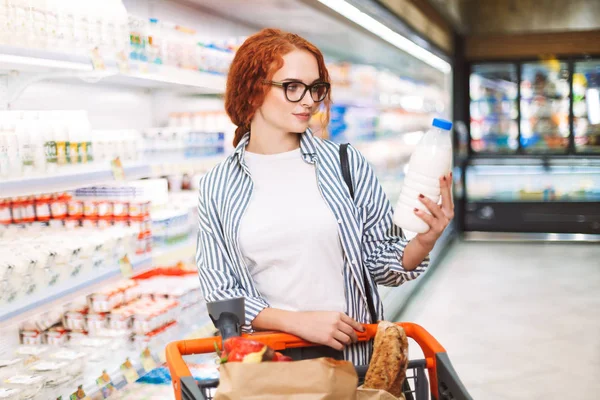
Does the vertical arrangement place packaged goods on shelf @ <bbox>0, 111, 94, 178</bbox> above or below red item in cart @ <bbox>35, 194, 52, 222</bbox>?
above

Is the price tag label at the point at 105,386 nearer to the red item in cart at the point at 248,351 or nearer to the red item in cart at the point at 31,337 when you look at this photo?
the red item in cart at the point at 31,337

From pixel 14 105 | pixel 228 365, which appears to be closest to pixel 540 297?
pixel 14 105

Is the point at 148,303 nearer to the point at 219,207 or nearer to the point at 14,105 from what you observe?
the point at 14,105

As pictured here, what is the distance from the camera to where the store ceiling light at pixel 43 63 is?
2.35 m

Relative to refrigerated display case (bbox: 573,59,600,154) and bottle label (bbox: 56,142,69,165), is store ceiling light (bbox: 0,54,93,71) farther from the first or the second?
refrigerated display case (bbox: 573,59,600,154)

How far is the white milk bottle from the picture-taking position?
1411mm

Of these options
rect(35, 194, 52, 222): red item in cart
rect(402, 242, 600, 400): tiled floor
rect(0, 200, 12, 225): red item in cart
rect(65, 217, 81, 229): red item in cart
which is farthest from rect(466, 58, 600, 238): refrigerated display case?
rect(0, 200, 12, 225): red item in cart

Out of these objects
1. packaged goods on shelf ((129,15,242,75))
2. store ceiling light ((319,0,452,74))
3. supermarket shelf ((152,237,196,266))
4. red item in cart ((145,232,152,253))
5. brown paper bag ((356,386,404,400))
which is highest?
store ceiling light ((319,0,452,74))

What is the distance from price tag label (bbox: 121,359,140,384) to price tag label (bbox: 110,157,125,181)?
2.51 feet

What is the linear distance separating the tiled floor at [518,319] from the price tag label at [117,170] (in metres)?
2.22

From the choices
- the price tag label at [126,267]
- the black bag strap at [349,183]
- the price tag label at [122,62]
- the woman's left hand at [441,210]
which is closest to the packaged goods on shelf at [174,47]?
the price tag label at [122,62]

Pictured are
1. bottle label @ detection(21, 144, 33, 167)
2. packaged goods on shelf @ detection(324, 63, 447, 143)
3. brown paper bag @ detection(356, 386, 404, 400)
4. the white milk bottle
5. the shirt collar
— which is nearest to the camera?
brown paper bag @ detection(356, 386, 404, 400)

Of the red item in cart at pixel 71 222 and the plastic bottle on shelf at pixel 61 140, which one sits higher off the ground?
the plastic bottle on shelf at pixel 61 140

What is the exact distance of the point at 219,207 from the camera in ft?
5.74
